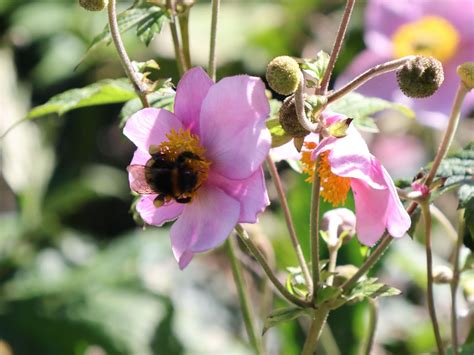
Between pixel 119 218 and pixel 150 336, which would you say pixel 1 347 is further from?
pixel 119 218

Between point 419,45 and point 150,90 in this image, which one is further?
point 419,45

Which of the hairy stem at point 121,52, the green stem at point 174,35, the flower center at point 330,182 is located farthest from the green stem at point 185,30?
the flower center at point 330,182

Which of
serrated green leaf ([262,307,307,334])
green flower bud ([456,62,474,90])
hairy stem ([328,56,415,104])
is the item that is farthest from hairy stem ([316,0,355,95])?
serrated green leaf ([262,307,307,334])

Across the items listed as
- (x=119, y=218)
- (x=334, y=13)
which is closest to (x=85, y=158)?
(x=119, y=218)

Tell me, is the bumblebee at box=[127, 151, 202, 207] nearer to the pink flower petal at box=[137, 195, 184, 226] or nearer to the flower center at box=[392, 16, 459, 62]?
the pink flower petal at box=[137, 195, 184, 226]

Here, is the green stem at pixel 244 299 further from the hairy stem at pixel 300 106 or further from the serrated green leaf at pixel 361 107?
the hairy stem at pixel 300 106

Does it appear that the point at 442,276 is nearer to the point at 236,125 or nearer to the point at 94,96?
the point at 236,125

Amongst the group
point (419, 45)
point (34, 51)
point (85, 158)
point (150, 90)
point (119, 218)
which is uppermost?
point (150, 90)
